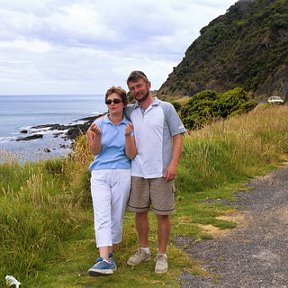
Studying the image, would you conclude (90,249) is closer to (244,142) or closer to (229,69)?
(244,142)

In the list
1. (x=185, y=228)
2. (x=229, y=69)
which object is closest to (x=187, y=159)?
(x=185, y=228)

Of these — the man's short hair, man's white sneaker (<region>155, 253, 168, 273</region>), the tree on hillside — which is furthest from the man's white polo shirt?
the tree on hillside

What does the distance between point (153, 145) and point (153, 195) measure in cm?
46

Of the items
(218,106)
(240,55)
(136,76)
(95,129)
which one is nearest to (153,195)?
(95,129)

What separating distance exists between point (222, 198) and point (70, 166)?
2535 mm

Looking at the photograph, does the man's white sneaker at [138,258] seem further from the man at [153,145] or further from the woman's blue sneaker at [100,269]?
the man at [153,145]

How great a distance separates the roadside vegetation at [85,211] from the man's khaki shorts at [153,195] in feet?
2.00

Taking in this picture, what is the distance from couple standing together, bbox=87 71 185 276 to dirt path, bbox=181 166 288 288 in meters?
0.58

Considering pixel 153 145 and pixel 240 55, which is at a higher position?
pixel 240 55

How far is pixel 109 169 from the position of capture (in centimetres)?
424

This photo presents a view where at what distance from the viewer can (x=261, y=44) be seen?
55000 mm

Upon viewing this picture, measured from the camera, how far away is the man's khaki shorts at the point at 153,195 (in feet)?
13.8

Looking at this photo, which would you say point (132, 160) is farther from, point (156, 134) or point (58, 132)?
point (58, 132)

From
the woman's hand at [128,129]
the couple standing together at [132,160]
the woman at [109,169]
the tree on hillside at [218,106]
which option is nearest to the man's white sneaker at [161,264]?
the couple standing together at [132,160]
